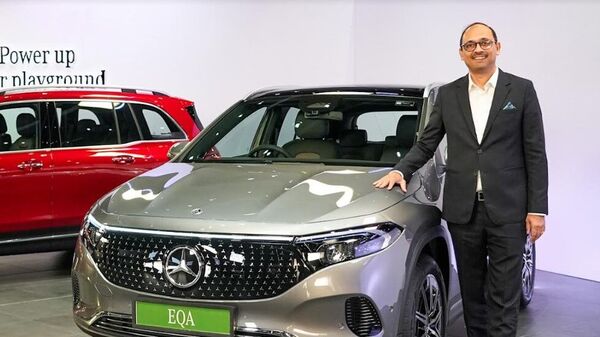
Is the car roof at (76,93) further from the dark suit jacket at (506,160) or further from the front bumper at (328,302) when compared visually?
the dark suit jacket at (506,160)

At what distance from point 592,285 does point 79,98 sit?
14.0 feet

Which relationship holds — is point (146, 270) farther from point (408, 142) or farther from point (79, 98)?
point (79, 98)

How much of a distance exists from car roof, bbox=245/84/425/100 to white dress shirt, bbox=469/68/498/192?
0.69m

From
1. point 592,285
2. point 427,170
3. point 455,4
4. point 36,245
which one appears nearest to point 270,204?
point 427,170

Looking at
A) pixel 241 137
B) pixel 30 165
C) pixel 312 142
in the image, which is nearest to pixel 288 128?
pixel 241 137

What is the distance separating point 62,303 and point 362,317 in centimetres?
311

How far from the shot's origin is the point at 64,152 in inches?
248

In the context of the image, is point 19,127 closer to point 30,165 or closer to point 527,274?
point 30,165

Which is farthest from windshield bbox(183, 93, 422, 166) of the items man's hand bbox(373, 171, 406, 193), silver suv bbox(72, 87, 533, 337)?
man's hand bbox(373, 171, 406, 193)

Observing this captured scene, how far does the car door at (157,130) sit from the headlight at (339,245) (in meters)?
3.69

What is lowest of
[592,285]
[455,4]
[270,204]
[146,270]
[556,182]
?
[592,285]

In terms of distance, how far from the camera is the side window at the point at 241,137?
4551 mm

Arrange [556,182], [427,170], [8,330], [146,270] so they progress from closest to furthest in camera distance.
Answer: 1. [146,270]
2. [427,170]
3. [8,330]
4. [556,182]

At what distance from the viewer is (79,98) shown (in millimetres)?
6488
